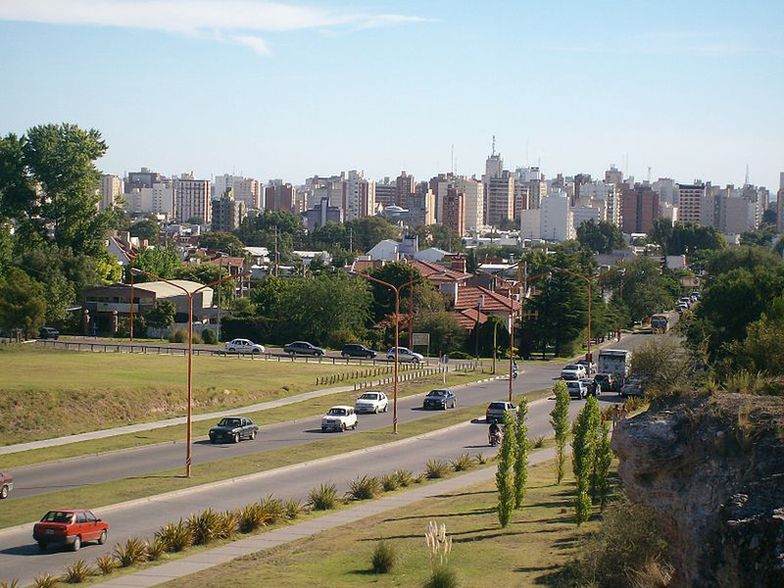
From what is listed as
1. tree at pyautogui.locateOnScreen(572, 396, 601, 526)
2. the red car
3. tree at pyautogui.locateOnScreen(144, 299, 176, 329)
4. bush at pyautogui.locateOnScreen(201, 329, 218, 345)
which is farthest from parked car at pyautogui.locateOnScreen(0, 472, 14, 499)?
tree at pyautogui.locateOnScreen(144, 299, 176, 329)

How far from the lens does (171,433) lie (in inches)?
2096

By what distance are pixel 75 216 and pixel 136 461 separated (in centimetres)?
6227

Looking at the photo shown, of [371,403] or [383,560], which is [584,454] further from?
[371,403]

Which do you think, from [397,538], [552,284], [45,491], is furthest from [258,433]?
[552,284]

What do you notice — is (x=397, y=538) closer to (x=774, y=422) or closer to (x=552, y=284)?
(x=774, y=422)

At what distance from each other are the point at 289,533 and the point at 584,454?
7.93 m

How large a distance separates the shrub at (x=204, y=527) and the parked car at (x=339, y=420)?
2296 centimetres

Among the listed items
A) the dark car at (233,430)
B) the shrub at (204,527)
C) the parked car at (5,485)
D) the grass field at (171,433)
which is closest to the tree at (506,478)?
the shrub at (204,527)

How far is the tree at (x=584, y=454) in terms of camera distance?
30.0m

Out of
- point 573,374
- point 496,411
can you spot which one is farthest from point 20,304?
point 496,411

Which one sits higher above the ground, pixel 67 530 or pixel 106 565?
pixel 67 530

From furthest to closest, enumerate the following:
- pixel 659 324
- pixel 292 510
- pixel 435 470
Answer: pixel 659 324 < pixel 435 470 < pixel 292 510

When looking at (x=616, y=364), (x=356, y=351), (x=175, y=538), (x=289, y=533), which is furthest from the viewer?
(x=356, y=351)

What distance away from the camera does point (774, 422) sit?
1934cm
